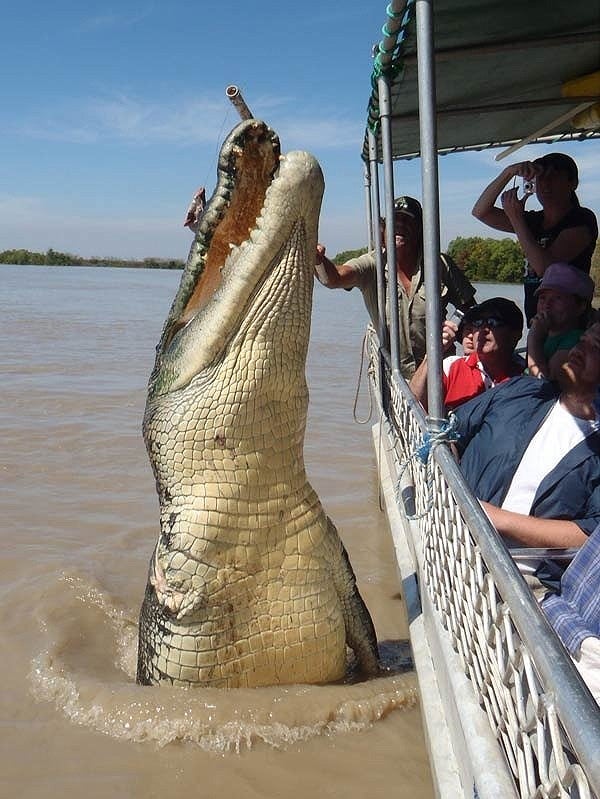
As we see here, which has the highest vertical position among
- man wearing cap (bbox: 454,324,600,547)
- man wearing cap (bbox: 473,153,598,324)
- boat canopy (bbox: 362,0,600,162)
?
boat canopy (bbox: 362,0,600,162)

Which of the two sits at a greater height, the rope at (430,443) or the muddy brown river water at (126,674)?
the rope at (430,443)

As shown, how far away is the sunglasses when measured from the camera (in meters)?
3.20

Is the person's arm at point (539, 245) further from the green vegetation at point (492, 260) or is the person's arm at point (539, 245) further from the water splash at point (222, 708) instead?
the green vegetation at point (492, 260)

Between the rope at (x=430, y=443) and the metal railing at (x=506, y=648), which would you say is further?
the rope at (x=430, y=443)

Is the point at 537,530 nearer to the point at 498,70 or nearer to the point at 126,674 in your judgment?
the point at 126,674

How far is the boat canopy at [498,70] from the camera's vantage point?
2633mm

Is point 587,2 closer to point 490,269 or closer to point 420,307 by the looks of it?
point 420,307

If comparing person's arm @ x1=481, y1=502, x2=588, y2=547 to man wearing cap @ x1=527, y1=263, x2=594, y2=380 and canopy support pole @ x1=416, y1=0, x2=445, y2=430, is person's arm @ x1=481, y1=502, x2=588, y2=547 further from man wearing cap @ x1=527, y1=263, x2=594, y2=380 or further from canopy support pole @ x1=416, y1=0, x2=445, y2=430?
man wearing cap @ x1=527, y1=263, x2=594, y2=380

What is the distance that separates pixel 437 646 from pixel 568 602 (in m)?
0.39

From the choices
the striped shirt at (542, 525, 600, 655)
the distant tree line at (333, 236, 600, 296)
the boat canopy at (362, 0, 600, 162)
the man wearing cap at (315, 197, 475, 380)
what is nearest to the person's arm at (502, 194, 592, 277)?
the boat canopy at (362, 0, 600, 162)

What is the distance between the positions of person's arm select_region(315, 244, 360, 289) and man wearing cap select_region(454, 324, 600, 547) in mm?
1955

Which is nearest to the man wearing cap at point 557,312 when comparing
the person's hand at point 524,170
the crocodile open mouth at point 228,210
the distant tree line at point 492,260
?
the person's hand at point 524,170

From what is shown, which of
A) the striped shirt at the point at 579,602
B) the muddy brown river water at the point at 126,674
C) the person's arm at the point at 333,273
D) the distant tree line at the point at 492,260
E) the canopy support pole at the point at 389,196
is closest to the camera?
the striped shirt at the point at 579,602

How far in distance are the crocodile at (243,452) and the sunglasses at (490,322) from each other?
45.8 inches
